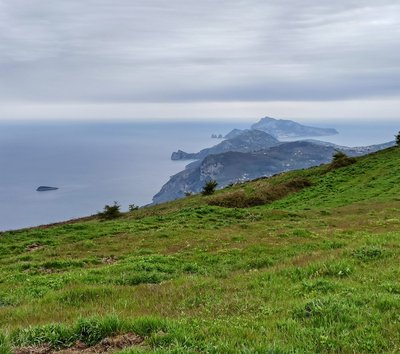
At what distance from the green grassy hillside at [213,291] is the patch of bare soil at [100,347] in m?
0.06

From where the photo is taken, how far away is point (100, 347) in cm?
672

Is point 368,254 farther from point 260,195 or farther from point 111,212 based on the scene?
point 111,212

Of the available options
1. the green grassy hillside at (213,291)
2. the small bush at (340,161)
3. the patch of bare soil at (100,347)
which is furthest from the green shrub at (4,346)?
the small bush at (340,161)

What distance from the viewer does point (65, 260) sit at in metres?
20.6

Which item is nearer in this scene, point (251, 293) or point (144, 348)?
point (144, 348)

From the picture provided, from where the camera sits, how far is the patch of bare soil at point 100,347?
6.55m

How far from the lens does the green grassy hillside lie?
6801mm

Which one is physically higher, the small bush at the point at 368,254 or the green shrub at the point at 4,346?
the green shrub at the point at 4,346

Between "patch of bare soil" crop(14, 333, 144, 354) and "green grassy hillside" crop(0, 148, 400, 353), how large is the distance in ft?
0.20

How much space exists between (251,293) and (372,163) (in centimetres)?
5069

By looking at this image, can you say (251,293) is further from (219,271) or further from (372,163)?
(372,163)

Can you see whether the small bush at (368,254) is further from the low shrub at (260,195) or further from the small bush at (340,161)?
the small bush at (340,161)

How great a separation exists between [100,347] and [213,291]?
15.9 feet

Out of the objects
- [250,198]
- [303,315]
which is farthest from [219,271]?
[250,198]
